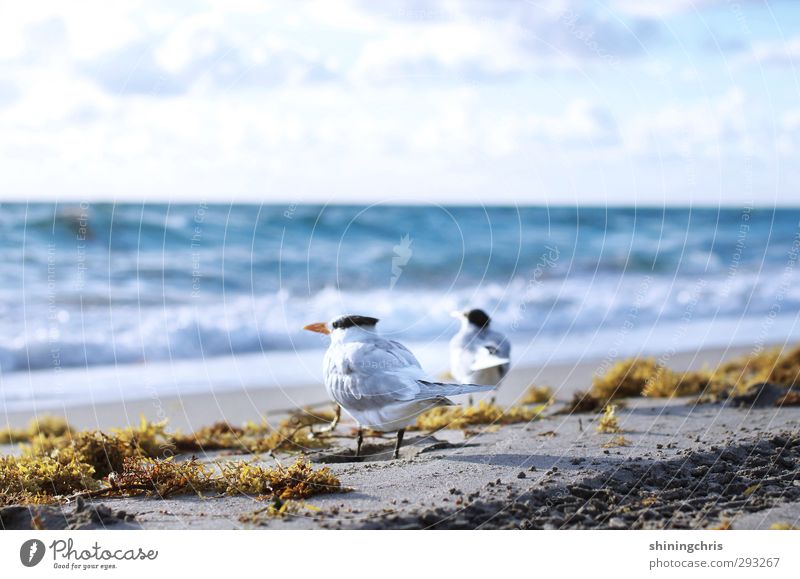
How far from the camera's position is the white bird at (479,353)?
6141 mm

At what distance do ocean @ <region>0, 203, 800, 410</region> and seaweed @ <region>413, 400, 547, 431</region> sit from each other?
6.88 ft

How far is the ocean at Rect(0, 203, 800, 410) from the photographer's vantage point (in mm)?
8781

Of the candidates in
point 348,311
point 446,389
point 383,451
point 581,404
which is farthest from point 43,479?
point 348,311

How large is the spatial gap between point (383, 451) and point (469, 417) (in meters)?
0.90

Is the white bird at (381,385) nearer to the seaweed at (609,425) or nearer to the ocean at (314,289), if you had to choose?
the seaweed at (609,425)

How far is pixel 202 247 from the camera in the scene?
597 inches

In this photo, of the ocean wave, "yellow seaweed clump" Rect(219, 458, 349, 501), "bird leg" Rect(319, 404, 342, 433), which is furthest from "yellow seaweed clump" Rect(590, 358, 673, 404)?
"yellow seaweed clump" Rect(219, 458, 349, 501)

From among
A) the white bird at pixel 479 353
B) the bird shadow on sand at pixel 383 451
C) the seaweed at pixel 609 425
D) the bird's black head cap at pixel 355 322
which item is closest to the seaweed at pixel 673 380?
the white bird at pixel 479 353

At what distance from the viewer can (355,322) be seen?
5.05 metres

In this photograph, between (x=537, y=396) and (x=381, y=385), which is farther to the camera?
(x=537, y=396)

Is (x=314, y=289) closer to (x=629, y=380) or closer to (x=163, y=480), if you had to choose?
(x=629, y=380)

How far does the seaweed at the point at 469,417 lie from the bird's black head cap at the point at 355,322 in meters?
1.05
